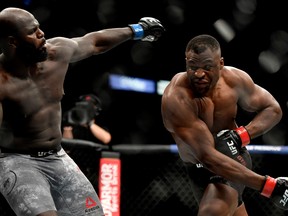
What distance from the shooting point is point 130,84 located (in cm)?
571

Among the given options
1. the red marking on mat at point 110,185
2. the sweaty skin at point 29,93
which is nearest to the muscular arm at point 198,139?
the sweaty skin at point 29,93

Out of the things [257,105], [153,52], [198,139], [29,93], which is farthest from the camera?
[153,52]

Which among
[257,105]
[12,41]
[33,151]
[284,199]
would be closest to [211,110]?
[257,105]

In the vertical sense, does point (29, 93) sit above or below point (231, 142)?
above

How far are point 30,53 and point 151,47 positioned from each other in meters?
3.62

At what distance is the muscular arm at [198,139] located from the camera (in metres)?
2.61

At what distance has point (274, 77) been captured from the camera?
Result: 19.4 feet

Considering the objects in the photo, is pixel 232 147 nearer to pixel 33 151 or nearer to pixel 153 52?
pixel 33 151

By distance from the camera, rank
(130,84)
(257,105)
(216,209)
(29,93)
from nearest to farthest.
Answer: (29,93) → (216,209) → (257,105) → (130,84)

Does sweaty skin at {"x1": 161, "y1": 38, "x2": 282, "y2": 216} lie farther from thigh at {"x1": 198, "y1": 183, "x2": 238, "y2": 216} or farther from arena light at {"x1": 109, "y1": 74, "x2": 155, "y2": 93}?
arena light at {"x1": 109, "y1": 74, "x2": 155, "y2": 93}

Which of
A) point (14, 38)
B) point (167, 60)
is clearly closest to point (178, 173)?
point (14, 38)

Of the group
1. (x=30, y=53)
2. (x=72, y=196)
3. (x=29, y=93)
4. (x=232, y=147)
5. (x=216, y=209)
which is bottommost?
(x=216, y=209)

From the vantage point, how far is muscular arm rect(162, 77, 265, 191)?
8.55ft

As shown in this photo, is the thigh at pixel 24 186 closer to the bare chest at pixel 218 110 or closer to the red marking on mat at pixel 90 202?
the red marking on mat at pixel 90 202
